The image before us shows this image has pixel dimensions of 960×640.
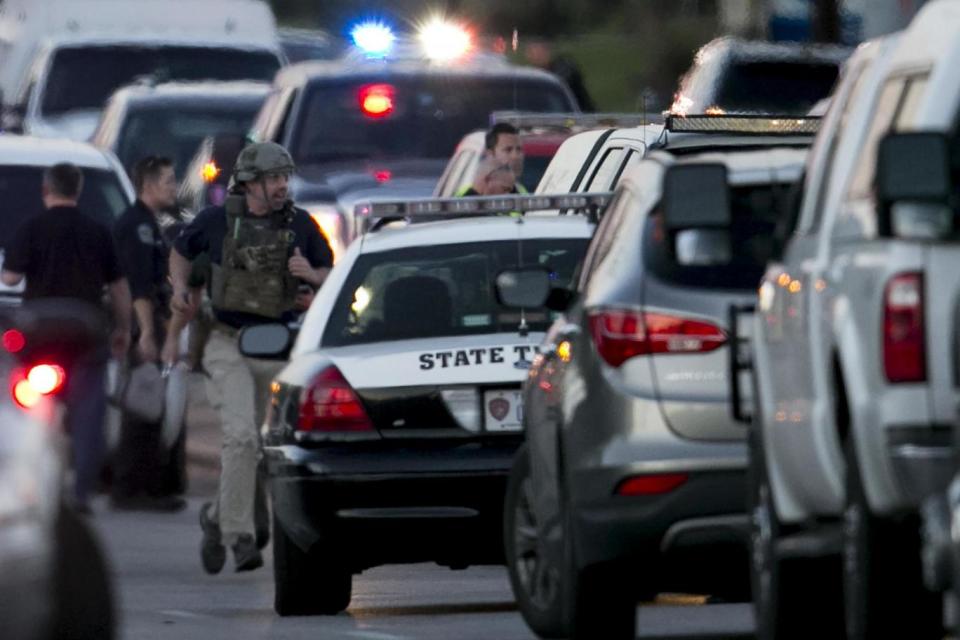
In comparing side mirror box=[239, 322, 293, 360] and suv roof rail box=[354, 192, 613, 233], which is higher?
suv roof rail box=[354, 192, 613, 233]

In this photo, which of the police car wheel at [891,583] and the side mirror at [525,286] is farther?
the side mirror at [525,286]

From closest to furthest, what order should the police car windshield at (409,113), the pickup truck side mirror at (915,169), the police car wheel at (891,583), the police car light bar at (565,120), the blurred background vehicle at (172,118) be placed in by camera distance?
the pickup truck side mirror at (915,169) → the police car wheel at (891,583) → the police car light bar at (565,120) → the police car windshield at (409,113) → the blurred background vehicle at (172,118)

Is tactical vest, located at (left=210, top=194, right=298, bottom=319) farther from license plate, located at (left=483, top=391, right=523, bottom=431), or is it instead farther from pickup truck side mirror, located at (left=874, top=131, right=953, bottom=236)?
pickup truck side mirror, located at (left=874, top=131, right=953, bottom=236)

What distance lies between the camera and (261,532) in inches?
609

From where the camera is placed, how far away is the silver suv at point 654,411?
9.84m

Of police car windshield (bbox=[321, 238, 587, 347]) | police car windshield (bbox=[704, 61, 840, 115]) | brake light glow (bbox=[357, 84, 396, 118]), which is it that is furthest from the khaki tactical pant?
police car windshield (bbox=[704, 61, 840, 115])

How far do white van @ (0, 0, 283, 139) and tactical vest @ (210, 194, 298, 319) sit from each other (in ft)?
44.7

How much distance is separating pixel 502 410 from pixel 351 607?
4.89 ft

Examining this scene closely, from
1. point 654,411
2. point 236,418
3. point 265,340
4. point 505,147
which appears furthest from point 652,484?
point 505,147

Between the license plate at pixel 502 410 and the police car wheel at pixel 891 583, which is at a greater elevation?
the license plate at pixel 502 410

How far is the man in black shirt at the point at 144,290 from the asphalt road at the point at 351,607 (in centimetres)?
189

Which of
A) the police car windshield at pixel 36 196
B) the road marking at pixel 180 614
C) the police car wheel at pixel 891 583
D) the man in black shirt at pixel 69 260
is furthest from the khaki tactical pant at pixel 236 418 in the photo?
the police car wheel at pixel 891 583

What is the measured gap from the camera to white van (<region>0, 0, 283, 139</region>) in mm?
31141

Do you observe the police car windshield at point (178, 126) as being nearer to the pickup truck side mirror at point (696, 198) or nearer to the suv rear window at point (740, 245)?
the suv rear window at point (740, 245)
